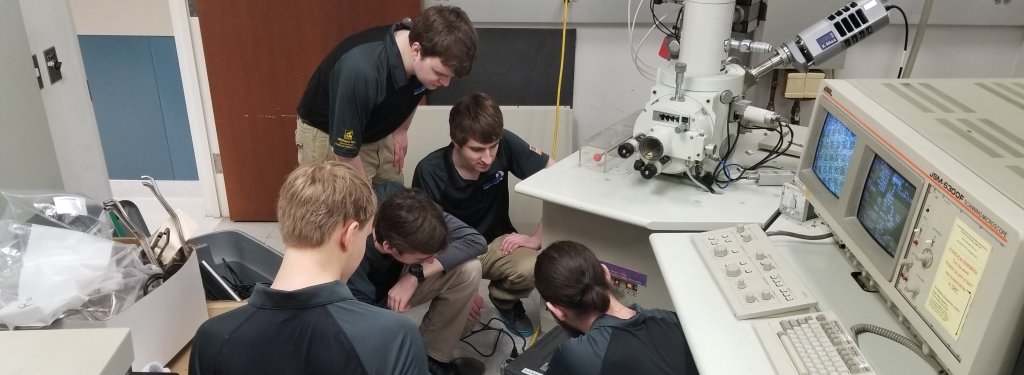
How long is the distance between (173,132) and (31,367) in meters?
2.86

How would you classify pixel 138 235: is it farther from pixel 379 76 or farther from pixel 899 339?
pixel 899 339

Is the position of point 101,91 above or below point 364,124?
below

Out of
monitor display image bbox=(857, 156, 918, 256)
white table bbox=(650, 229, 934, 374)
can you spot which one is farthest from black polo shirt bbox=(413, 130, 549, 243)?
monitor display image bbox=(857, 156, 918, 256)

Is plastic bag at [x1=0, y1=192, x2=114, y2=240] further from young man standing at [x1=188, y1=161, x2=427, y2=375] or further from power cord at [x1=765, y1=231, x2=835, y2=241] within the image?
power cord at [x1=765, y1=231, x2=835, y2=241]

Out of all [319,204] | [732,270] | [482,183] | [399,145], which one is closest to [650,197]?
[732,270]

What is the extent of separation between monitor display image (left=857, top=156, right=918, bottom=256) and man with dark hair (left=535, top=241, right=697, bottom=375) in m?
0.43

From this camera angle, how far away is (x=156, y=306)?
1.53 meters

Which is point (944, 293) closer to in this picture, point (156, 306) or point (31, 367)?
point (31, 367)

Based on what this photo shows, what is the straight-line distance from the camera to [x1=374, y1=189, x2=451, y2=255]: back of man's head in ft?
5.82

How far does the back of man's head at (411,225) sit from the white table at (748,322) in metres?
0.55

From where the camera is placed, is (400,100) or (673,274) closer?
(673,274)

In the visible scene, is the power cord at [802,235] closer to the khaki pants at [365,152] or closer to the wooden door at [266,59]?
the khaki pants at [365,152]

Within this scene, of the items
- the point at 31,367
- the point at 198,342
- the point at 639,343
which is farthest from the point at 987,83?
the point at 31,367

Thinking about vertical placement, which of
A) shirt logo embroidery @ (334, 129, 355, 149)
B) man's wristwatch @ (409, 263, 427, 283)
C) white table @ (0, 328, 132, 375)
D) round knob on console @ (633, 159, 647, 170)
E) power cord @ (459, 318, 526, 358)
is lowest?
power cord @ (459, 318, 526, 358)
